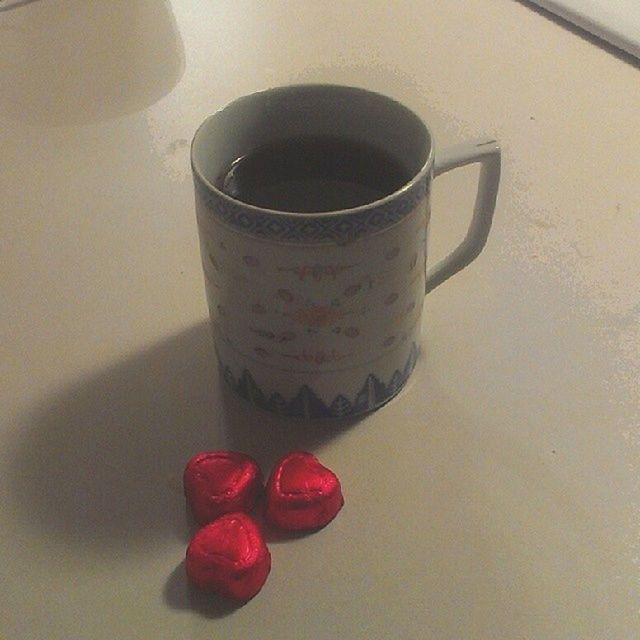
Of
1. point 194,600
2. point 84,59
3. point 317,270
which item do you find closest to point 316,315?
point 317,270

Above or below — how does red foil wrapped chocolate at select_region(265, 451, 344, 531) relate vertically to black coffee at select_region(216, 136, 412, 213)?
below

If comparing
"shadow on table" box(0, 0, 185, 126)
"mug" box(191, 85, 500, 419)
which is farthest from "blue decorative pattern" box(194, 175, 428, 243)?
"shadow on table" box(0, 0, 185, 126)

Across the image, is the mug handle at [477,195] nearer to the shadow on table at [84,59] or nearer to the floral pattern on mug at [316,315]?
the floral pattern on mug at [316,315]

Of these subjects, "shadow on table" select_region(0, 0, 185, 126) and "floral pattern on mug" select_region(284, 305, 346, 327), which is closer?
"floral pattern on mug" select_region(284, 305, 346, 327)

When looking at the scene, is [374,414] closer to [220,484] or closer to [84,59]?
[220,484]

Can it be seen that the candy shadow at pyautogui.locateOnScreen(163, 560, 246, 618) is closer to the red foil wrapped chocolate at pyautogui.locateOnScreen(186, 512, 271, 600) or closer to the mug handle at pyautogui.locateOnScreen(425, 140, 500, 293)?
the red foil wrapped chocolate at pyautogui.locateOnScreen(186, 512, 271, 600)

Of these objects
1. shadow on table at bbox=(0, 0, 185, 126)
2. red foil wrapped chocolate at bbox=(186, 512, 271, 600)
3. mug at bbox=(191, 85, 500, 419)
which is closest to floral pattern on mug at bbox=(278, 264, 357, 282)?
mug at bbox=(191, 85, 500, 419)

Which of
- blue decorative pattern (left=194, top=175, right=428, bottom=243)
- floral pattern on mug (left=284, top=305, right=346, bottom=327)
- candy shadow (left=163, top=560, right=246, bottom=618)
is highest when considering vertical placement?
blue decorative pattern (left=194, top=175, right=428, bottom=243)
